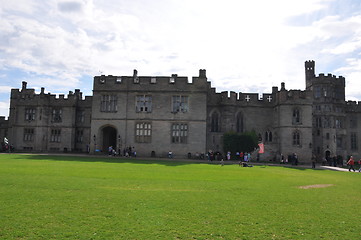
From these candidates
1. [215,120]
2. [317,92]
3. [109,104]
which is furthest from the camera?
[317,92]

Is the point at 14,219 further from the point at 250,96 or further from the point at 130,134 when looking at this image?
the point at 250,96

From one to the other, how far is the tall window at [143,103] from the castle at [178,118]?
5.3 inches

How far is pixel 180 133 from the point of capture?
124 feet

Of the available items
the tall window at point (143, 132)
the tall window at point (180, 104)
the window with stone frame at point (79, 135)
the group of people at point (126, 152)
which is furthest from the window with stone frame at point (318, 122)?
the window with stone frame at point (79, 135)

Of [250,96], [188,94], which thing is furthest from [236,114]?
[188,94]

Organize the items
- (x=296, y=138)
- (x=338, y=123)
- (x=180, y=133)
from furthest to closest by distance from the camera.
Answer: (x=338, y=123) < (x=296, y=138) < (x=180, y=133)

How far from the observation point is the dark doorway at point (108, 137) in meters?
40.6

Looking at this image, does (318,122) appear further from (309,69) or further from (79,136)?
(79,136)

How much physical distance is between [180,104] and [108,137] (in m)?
11.8

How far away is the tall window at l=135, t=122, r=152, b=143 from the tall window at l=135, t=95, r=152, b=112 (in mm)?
1886

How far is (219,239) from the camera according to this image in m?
6.54

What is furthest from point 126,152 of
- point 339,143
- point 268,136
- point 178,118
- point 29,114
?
point 339,143

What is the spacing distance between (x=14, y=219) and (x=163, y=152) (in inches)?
1193

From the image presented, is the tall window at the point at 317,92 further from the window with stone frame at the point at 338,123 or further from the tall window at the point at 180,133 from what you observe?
the tall window at the point at 180,133
